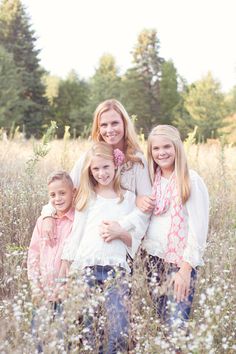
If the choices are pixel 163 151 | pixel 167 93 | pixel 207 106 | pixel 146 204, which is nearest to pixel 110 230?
pixel 146 204

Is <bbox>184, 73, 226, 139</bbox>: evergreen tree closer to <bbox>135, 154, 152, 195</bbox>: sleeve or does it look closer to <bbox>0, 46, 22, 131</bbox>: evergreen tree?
<bbox>0, 46, 22, 131</bbox>: evergreen tree

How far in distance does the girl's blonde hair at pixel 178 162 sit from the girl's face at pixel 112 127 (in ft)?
0.86

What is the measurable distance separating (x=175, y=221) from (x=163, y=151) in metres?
0.47

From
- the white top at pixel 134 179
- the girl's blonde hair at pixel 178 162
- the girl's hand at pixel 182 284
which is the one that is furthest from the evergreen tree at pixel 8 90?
the girl's hand at pixel 182 284

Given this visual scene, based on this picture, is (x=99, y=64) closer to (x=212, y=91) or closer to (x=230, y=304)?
(x=212, y=91)

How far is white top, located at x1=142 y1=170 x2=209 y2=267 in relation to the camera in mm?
3264

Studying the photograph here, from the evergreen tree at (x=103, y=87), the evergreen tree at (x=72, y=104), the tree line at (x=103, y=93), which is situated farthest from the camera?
the evergreen tree at (x=103, y=87)

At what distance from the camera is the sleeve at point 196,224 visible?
3250 millimetres

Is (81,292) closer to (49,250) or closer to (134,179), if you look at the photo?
(49,250)

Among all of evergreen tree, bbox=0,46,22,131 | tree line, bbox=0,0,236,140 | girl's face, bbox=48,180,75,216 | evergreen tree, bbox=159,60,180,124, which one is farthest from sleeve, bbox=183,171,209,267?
evergreen tree, bbox=159,60,180,124

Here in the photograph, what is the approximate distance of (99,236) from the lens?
3.36 metres

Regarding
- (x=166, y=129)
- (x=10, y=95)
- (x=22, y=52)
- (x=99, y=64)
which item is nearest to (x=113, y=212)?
(x=166, y=129)

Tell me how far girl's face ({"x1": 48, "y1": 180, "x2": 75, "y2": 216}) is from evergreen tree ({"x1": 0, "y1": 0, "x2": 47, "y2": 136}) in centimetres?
2635

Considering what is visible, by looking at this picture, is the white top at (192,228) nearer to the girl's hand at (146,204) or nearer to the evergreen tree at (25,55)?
the girl's hand at (146,204)
